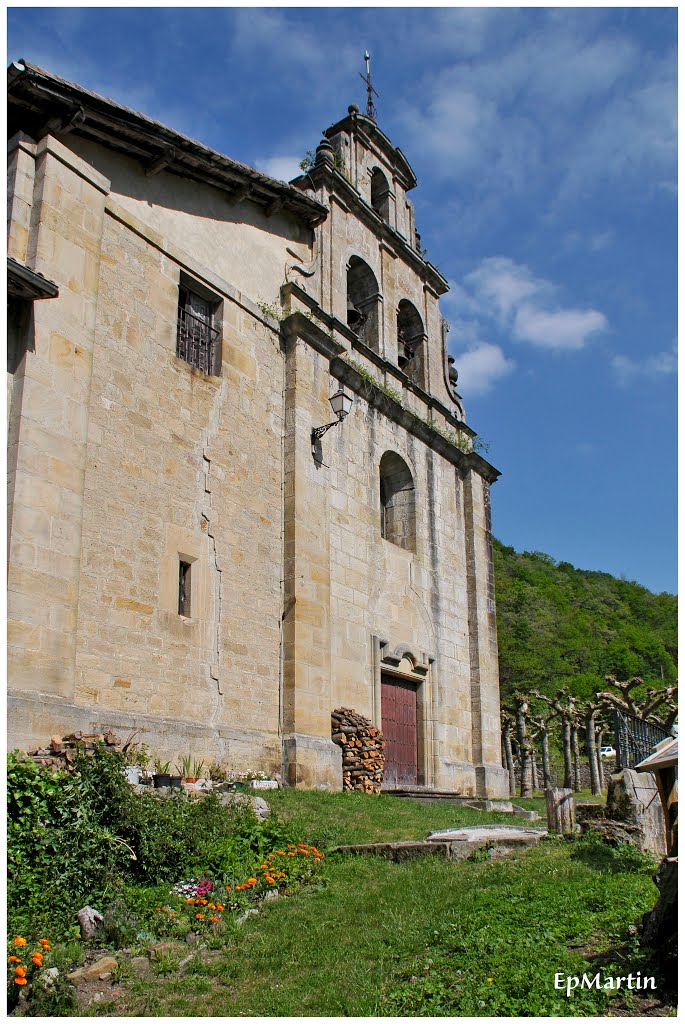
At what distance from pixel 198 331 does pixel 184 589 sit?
456 centimetres

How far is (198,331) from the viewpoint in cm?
1491

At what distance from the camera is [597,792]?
88.9 feet

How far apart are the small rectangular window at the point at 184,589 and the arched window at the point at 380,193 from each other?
12574 millimetres

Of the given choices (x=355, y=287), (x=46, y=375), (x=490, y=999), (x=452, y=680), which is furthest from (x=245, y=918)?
(x=355, y=287)

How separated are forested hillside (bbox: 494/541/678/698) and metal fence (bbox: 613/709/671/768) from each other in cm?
4497

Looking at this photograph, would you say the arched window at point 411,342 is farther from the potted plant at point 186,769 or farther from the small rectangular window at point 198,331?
the potted plant at point 186,769

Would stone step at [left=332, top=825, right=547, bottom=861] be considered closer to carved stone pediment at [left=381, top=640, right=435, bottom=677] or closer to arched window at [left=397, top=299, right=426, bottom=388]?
carved stone pediment at [left=381, top=640, right=435, bottom=677]

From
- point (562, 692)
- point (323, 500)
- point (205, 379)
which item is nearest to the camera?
point (205, 379)

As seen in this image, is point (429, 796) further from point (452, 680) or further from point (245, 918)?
point (245, 918)

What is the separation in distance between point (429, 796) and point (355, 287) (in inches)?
450

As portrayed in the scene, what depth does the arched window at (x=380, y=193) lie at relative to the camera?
22234 mm

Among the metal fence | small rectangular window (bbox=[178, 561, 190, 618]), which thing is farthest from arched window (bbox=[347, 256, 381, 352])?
the metal fence

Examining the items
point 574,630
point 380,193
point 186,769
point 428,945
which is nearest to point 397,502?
point 380,193

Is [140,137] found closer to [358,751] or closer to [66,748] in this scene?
[66,748]
